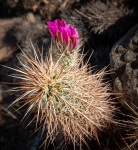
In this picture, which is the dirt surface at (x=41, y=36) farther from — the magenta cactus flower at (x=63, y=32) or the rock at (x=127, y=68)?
the magenta cactus flower at (x=63, y=32)

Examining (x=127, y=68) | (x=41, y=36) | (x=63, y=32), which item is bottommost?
(x=127, y=68)

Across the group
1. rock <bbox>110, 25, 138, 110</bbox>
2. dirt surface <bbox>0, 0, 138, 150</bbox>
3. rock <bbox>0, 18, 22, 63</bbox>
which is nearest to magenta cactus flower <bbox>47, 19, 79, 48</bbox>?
rock <bbox>110, 25, 138, 110</bbox>

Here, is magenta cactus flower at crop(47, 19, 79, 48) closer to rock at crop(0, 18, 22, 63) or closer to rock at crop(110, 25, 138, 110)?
rock at crop(110, 25, 138, 110)

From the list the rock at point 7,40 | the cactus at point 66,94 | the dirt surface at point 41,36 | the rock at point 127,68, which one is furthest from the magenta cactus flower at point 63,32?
the rock at point 7,40

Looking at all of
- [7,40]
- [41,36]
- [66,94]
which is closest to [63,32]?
[66,94]

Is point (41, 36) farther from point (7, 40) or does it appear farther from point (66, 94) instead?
point (66, 94)

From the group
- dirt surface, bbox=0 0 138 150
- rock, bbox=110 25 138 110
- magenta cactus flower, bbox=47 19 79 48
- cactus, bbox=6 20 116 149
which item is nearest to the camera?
cactus, bbox=6 20 116 149
